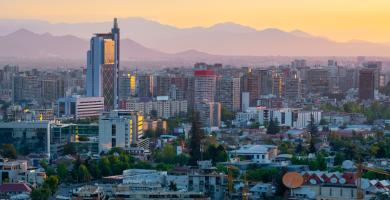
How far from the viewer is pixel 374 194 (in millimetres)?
17594

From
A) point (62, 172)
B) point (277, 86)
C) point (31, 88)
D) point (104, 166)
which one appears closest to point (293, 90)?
point (277, 86)

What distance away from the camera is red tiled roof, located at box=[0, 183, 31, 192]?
63.1 ft

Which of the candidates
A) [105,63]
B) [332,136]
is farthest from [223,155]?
[105,63]

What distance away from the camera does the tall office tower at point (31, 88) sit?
207ft

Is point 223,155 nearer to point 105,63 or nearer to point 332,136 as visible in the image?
point 332,136

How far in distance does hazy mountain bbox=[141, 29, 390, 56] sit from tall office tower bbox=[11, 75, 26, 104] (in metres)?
82.2

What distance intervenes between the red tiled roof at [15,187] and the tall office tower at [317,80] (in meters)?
59.1

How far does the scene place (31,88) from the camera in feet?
208

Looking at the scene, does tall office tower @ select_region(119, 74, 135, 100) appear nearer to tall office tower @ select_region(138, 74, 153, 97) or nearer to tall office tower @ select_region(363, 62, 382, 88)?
tall office tower @ select_region(138, 74, 153, 97)

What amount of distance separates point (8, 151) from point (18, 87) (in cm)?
3925

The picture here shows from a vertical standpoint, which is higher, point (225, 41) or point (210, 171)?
point (225, 41)

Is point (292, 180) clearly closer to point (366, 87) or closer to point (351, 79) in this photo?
point (366, 87)

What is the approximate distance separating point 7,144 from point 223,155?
8.91 metres

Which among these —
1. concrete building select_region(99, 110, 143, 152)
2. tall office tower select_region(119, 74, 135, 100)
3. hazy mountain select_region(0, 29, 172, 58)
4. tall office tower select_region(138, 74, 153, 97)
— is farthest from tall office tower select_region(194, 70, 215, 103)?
hazy mountain select_region(0, 29, 172, 58)
